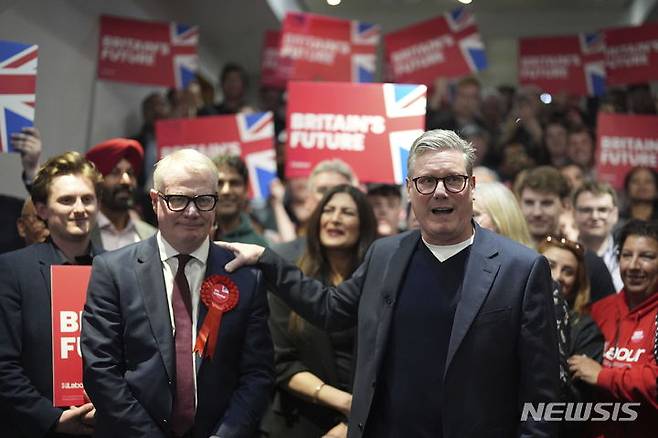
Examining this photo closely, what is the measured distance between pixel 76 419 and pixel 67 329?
33 cm

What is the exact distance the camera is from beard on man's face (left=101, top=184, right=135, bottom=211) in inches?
174

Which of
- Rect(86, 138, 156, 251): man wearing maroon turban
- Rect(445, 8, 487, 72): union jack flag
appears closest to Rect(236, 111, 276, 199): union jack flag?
Rect(86, 138, 156, 251): man wearing maroon turban

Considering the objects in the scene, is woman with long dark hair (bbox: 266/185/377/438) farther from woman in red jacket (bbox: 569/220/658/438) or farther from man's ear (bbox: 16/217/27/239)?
man's ear (bbox: 16/217/27/239)

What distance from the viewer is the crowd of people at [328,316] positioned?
282 cm

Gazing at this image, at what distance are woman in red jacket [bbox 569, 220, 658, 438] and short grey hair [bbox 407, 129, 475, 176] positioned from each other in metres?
1.15

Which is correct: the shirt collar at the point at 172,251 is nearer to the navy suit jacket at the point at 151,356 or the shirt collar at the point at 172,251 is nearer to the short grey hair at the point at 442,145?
the navy suit jacket at the point at 151,356

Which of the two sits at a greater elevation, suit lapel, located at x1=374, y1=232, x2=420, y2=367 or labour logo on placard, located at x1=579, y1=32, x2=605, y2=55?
labour logo on placard, located at x1=579, y1=32, x2=605, y2=55

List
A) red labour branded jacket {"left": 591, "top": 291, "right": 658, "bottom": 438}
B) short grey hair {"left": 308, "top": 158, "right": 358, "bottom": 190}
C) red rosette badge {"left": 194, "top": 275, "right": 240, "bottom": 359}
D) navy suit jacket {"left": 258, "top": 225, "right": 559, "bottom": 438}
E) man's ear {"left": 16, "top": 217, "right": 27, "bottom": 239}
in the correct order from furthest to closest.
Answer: short grey hair {"left": 308, "top": 158, "right": 358, "bottom": 190} → man's ear {"left": 16, "top": 217, "right": 27, "bottom": 239} → red labour branded jacket {"left": 591, "top": 291, "right": 658, "bottom": 438} → red rosette badge {"left": 194, "top": 275, "right": 240, "bottom": 359} → navy suit jacket {"left": 258, "top": 225, "right": 559, "bottom": 438}

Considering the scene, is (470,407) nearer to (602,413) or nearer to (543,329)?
(543,329)

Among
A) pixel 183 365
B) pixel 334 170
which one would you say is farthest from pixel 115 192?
pixel 183 365

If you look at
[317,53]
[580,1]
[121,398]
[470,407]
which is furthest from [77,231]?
[580,1]

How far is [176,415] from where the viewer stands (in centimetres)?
296

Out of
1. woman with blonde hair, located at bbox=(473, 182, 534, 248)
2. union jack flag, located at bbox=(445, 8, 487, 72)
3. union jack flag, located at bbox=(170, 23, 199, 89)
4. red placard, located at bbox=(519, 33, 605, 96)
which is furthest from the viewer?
red placard, located at bbox=(519, 33, 605, 96)

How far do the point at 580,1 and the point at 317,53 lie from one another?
4.56 metres
